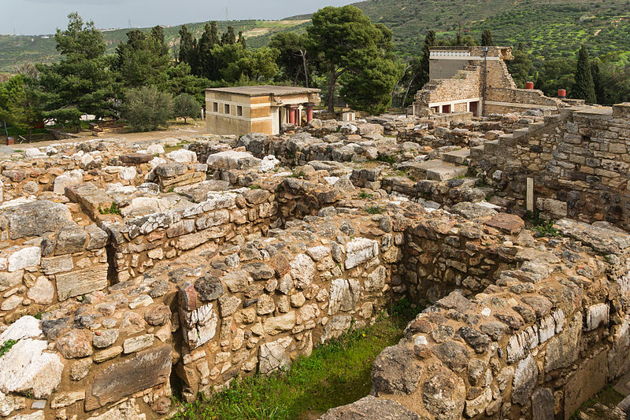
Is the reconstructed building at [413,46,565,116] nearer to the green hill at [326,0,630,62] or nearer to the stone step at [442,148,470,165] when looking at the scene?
the stone step at [442,148,470,165]

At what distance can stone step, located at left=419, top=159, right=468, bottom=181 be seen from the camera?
28.5ft

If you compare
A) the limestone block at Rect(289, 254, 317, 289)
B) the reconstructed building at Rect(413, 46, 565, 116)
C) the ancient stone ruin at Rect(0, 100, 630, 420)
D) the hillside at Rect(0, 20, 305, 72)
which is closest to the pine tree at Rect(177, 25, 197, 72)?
the reconstructed building at Rect(413, 46, 565, 116)

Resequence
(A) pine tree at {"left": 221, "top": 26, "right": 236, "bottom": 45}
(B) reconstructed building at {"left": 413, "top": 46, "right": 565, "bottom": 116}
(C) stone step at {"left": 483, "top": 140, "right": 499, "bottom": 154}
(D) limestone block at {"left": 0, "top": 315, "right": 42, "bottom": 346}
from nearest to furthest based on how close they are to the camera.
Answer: (D) limestone block at {"left": 0, "top": 315, "right": 42, "bottom": 346}
(C) stone step at {"left": 483, "top": 140, "right": 499, "bottom": 154}
(B) reconstructed building at {"left": 413, "top": 46, "right": 565, "bottom": 116}
(A) pine tree at {"left": 221, "top": 26, "right": 236, "bottom": 45}

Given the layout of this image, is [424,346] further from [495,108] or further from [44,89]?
[44,89]

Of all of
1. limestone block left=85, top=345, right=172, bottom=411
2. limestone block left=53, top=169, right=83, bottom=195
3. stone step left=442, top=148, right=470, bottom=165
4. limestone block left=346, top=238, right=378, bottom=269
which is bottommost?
limestone block left=85, top=345, right=172, bottom=411

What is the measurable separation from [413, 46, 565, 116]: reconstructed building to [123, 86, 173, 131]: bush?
1624 centimetres

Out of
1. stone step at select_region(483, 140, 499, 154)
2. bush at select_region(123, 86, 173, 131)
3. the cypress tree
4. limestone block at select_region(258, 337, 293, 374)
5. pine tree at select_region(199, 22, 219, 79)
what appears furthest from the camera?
pine tree at select_region(199, 22, 219, 79)

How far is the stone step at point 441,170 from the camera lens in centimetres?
868

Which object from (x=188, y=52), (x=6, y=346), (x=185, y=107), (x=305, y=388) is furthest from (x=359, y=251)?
(x=188, y=52)

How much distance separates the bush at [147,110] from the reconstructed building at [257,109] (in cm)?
393

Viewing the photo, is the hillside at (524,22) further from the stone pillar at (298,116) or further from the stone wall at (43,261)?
the stone wall at (43,261)

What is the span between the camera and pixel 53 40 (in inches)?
6014

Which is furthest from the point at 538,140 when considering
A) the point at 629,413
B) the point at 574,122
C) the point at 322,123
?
the point at 322,123

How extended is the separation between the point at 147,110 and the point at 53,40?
148 m
